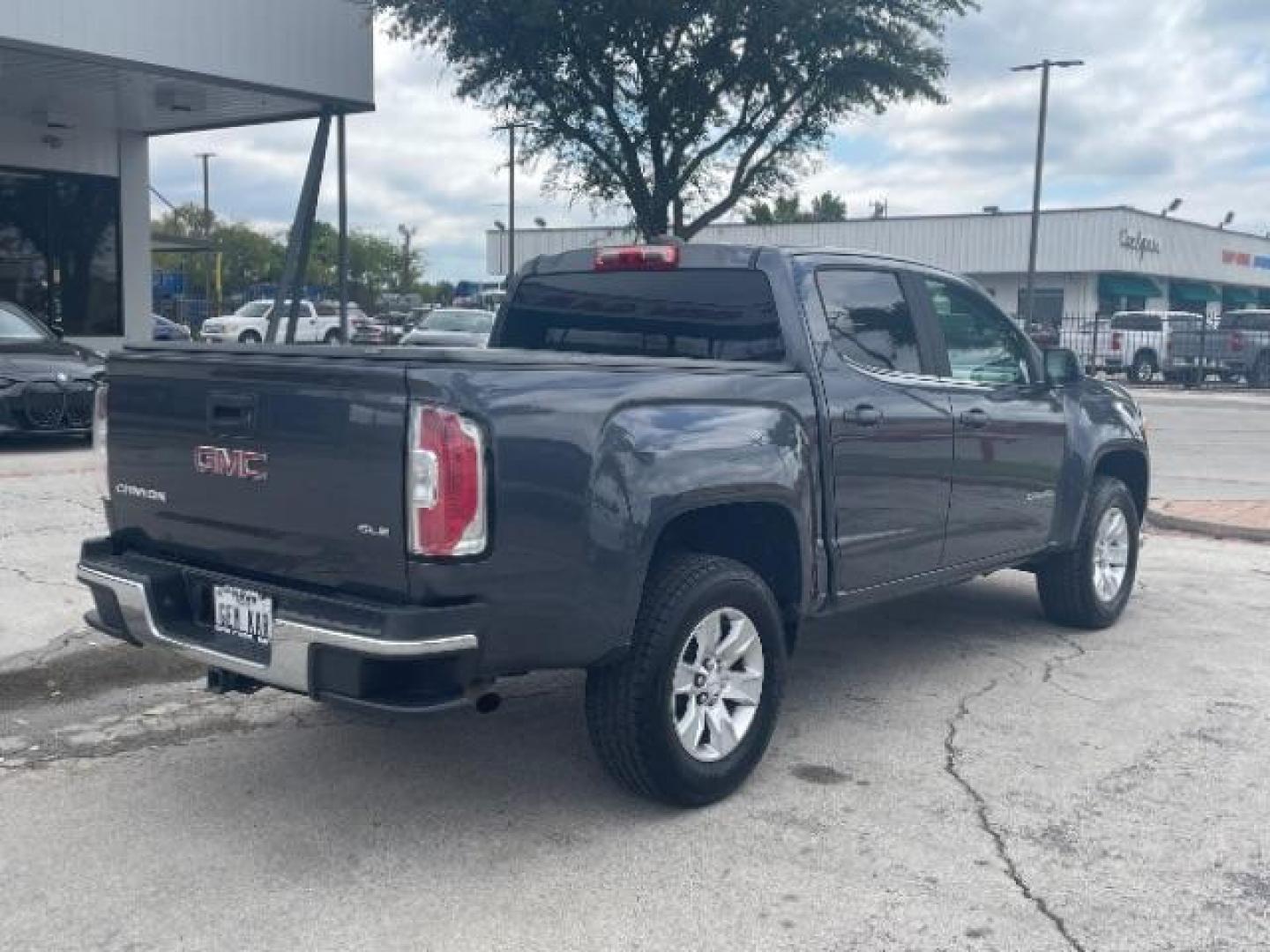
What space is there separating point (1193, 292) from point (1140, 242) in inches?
316

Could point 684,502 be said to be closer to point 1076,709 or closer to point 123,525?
point 123,525

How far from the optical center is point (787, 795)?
450cm

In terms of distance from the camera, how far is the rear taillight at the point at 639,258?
5.29m

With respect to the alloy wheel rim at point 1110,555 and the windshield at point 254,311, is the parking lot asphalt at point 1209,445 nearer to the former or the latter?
the alloy wheel rim at point 1110,555

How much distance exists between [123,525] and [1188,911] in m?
3.58

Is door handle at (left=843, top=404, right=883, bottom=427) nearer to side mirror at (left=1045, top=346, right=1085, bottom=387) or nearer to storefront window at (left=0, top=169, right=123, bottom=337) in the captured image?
side mirror at (left=1045, top=346, right=1085, bottom=387)

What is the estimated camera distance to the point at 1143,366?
32.8 metres

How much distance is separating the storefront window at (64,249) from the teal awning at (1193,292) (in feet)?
146

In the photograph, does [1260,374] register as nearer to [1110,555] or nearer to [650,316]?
[1110,555]

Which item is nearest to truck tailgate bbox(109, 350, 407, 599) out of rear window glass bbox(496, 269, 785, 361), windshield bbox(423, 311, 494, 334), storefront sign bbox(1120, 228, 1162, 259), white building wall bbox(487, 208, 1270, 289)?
rear window glass bbox(496, 269, 785, 361)

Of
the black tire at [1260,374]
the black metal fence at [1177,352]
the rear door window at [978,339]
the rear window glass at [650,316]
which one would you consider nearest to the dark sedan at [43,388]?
the rear window glass at [650,316]

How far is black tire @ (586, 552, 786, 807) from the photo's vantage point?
409 centimetres

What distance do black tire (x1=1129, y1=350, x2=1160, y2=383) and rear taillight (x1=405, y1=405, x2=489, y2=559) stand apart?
104 feet

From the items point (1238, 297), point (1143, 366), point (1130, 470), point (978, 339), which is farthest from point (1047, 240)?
point (978, 339)
